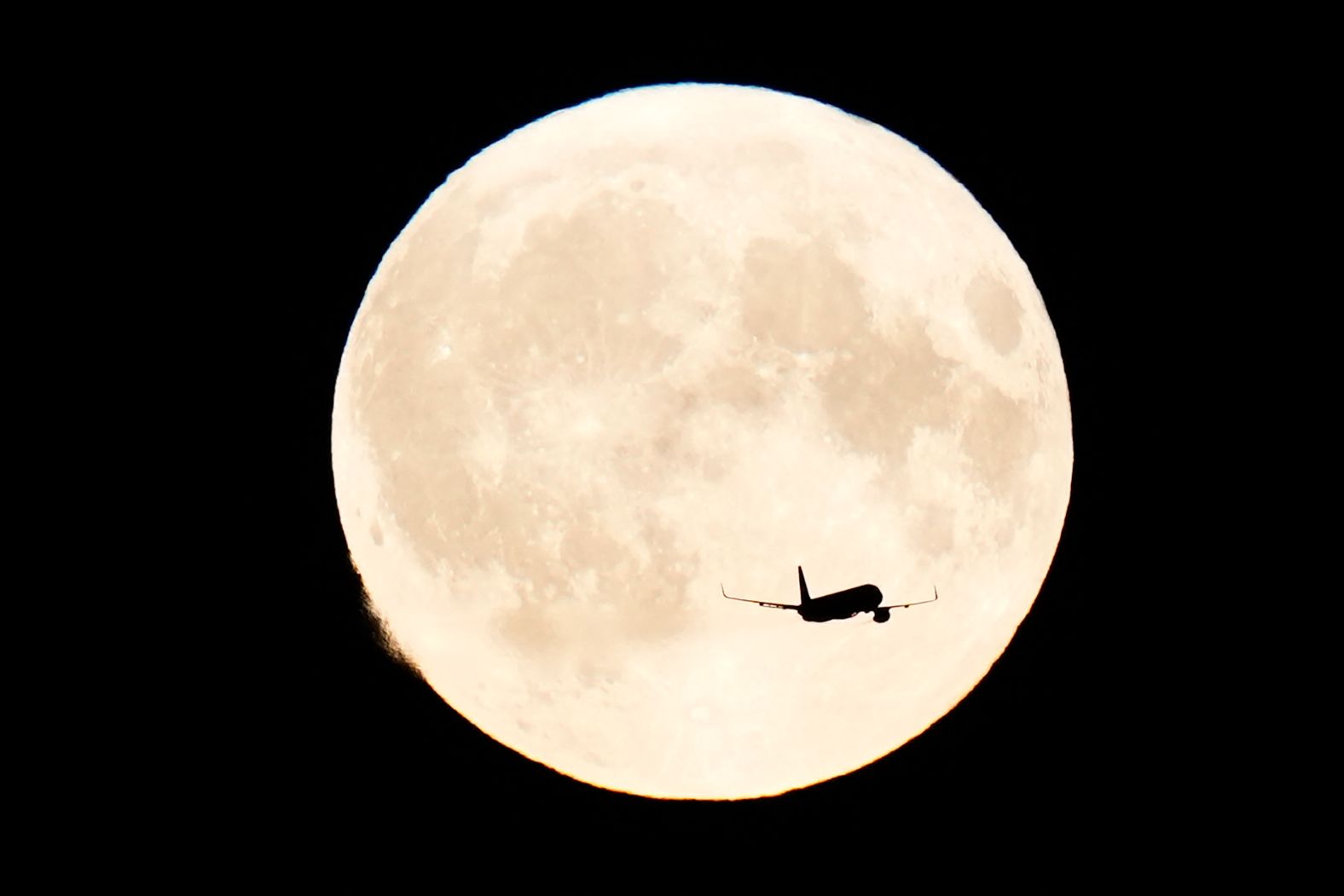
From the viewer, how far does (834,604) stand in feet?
15.7

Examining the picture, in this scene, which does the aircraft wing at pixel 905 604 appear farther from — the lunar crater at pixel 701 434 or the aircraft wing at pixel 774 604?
the aircraft wing at pixel 774 604

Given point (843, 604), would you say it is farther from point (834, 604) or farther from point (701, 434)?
point (701, 434)

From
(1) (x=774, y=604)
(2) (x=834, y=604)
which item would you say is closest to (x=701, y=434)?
(1) (x=774, y=604)

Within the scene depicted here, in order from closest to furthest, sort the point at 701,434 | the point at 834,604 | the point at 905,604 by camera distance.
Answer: the point at 701,434, the point at 834,604, the point at 905,604

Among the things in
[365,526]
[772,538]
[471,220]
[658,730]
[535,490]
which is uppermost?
[471,220]

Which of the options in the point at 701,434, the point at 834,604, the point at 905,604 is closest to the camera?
the point at 701,434

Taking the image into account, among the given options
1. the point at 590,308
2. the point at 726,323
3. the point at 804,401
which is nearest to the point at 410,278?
the point at 590,308

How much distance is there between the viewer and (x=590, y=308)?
477 cm

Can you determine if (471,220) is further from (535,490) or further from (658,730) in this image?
(658,730)

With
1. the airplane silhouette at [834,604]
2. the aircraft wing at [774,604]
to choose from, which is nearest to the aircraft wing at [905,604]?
the airplane silhouette at [834,604]

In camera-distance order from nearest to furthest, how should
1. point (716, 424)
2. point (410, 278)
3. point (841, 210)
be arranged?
point (716, 424)
point (841, 210)
point (410, 278)

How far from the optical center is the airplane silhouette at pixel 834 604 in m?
4.75

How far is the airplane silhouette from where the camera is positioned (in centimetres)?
→ 475

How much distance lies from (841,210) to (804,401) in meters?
0.87
